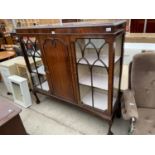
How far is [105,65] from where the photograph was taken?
56.7 inches

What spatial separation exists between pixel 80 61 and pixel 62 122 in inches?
39.6

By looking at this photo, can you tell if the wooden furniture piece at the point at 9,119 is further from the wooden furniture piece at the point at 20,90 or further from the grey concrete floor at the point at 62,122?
the wooden furniture piece at the point at 20,90

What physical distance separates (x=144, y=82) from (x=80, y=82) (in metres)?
0.75

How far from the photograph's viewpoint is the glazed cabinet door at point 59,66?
1598 mm

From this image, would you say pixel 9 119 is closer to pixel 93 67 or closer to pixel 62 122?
pixel 62 122

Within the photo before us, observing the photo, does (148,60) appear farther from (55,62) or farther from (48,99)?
(48,99)

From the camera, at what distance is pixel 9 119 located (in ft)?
3.76

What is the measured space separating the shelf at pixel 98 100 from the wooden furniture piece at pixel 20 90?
1095 mm

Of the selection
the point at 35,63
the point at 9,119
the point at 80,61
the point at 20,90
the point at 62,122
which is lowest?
the point at 62,122

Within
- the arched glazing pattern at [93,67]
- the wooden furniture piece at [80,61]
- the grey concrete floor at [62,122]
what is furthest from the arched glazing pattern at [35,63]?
the arched glazing pattern at [93,67]

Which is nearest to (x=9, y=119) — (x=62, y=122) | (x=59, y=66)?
(x=59, y=66)
